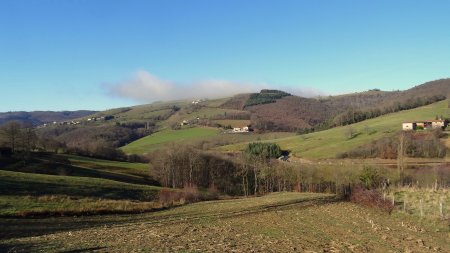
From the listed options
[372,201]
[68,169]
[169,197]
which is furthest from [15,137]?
[372,201]

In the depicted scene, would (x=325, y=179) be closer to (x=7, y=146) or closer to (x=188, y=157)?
(x=188, y=157)

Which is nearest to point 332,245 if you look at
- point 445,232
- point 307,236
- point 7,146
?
point 307,236

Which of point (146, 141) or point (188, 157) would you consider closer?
point (188, 157)

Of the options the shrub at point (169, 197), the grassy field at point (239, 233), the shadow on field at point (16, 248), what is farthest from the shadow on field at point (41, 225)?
the shrub at point (169, 197)

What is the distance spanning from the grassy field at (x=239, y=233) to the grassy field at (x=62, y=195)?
412 centimetres

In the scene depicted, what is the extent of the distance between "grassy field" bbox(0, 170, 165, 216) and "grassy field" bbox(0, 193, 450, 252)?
4.12 meters

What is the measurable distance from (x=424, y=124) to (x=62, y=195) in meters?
140

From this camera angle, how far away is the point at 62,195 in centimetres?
4225

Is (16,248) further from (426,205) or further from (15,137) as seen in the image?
(15,137)

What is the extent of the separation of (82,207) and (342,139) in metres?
127

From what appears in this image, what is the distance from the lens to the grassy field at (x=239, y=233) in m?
20.1

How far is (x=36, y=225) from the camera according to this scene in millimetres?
28516

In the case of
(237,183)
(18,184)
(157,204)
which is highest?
(18,184)

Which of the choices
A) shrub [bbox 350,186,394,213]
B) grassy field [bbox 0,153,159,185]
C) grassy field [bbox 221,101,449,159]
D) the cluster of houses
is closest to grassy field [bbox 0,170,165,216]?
grassy field [bbox 0,153,159,185]
